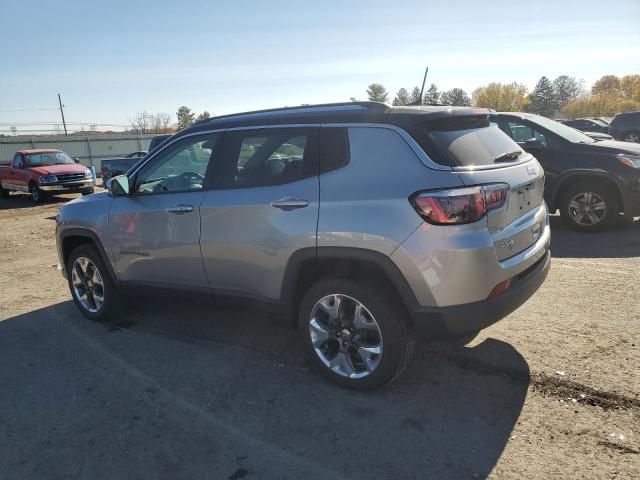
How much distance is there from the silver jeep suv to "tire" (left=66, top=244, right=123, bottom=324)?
802 mm

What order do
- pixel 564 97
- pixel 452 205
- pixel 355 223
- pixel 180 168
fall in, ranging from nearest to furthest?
1. pixel 452 205
2. pixel 355 223
3. pixel 180 168
4. pixel 564 97

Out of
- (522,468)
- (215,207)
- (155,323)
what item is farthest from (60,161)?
(522,468)

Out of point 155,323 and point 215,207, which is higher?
point 215,207

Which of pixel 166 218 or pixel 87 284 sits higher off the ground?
pixel 166 218

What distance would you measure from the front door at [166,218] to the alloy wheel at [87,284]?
0.50 m

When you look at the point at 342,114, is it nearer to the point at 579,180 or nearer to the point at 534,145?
the point at 534,145

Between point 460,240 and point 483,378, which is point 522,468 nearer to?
point 483,378

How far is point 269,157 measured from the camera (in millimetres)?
3713

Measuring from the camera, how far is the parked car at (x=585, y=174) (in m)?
7.18

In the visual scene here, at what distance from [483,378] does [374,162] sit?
1.68m

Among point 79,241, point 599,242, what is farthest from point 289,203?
point 599,242

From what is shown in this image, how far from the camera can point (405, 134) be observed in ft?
10.4

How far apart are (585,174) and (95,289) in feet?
22.1

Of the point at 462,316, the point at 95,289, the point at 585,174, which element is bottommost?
the point at 95,289
